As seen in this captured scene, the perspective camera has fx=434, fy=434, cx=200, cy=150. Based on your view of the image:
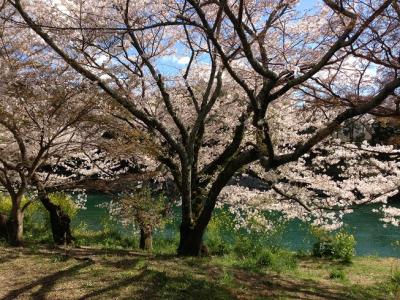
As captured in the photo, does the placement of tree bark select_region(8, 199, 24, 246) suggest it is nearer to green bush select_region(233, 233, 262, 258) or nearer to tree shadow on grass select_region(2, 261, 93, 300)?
tree shadow on grass select_region(2, 261, 93, 300)

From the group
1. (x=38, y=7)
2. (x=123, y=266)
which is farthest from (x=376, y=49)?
(x=38, y=7)

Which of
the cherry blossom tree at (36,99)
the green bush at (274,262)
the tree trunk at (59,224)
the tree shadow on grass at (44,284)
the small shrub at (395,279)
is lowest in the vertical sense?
the tree shadow on grass at (44,284)

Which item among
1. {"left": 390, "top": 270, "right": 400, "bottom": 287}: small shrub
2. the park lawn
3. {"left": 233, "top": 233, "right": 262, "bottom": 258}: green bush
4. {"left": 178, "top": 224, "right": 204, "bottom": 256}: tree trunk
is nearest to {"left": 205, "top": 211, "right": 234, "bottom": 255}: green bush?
{"left": 233, "top": 233, "right": 262, "bottom": 258}: green bush

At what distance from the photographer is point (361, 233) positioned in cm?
1877

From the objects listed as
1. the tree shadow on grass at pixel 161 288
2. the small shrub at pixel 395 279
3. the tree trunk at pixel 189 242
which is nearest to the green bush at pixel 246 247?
the tree trunk at pixel 189 242

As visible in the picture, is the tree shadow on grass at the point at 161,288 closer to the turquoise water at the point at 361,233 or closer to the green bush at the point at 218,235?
the green bush at the point at 218,235

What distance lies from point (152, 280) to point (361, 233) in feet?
49.0

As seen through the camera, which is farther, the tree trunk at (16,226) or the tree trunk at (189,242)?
the tree trunk at (189,242)

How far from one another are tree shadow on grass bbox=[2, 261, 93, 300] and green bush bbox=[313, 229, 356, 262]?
6.95 m

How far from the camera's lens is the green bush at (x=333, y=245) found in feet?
37.2

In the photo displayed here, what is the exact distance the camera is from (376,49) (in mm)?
6020

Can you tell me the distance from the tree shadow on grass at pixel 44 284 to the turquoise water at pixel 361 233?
24.8 feet

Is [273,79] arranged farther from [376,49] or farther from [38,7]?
[38,7]

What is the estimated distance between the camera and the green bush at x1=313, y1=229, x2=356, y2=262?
11352 mm
